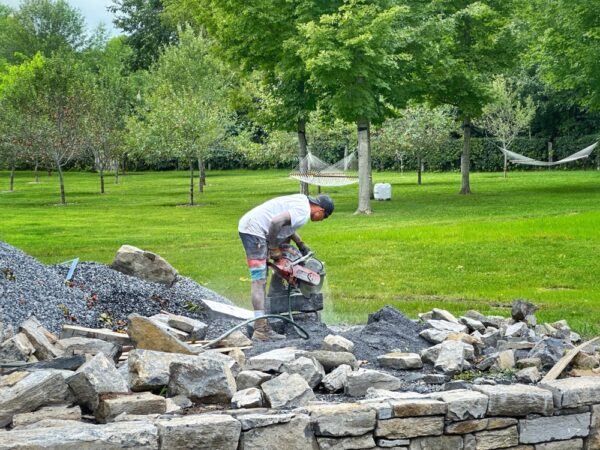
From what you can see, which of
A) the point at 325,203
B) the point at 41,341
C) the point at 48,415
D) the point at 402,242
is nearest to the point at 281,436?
the point at 48,415

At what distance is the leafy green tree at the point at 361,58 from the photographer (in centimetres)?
2280

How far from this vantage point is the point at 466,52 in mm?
30078

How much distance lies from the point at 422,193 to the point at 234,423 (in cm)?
2780

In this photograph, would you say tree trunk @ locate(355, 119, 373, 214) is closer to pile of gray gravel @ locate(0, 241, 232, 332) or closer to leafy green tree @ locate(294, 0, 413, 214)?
leafy green tree @ locate(294, 0, 413, 214)

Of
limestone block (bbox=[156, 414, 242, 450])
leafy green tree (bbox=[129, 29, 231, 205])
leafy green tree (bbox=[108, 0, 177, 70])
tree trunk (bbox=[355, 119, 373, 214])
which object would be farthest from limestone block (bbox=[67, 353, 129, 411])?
leafy green tree (bbox=[108, 0, 177, 70])

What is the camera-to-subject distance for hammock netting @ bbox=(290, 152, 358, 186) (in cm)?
2952

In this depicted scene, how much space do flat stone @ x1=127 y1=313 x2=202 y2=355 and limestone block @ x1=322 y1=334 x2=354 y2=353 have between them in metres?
1.04

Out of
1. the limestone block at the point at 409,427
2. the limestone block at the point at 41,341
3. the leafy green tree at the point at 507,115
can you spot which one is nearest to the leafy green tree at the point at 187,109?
the leafy green tree at the point at 507,115

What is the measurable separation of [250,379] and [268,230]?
223 cm

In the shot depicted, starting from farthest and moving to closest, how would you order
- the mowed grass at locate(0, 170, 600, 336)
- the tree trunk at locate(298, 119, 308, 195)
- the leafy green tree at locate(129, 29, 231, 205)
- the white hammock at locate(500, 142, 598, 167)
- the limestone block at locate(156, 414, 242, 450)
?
the white hammock at locate(500, 142, 598, 167) < the leafy green tree at locate(129, 29, 231, 205) < the tree trunk at locate(298, 119, 308, 195) < the mowed grass at locate(0, 170, 600, 336) < the limestone block at locate(156, 414, 242, 450)

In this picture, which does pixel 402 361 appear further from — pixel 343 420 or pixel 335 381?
pixel 343 420

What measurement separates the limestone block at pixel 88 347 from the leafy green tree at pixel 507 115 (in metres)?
38.8

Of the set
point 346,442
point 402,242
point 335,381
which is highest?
point 335,381

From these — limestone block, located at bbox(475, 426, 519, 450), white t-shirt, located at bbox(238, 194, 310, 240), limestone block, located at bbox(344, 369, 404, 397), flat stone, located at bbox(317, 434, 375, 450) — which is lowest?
limestone block, located at bbox(475, 426, 519, 450)
